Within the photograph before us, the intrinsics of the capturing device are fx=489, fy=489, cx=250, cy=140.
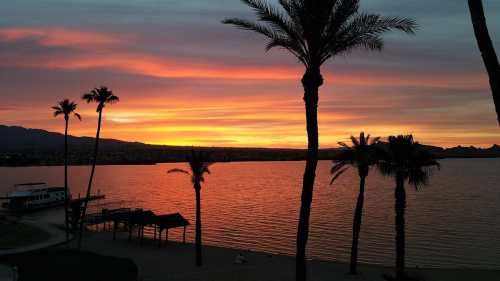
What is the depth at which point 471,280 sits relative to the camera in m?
36.1

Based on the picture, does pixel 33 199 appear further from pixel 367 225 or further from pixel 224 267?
pixel 224 267

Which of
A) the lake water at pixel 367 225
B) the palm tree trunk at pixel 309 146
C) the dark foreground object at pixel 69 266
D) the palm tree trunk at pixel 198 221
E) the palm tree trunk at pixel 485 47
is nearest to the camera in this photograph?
the palm tree trunk at pixel 485 47

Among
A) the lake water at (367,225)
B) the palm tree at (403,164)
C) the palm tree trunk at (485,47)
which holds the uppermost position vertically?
the palm tree trunk at (485,47)

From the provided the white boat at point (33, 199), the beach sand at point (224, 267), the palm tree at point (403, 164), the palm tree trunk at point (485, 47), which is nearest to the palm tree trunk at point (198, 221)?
the beach sand at point (224, 267)

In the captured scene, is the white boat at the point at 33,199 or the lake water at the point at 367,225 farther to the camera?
the white boat at the point at 33,199

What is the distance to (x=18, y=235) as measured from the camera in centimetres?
4491

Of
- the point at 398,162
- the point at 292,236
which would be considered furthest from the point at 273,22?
the point at 292,236

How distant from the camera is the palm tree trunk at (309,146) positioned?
17.3 m

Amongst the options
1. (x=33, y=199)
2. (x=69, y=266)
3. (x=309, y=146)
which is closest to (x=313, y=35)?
(x=309, y=146)

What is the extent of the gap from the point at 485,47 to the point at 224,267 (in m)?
29.7

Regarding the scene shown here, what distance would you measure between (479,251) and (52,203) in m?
71.7

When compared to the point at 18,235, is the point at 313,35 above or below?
above

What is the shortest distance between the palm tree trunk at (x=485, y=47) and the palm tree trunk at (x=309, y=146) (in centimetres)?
784

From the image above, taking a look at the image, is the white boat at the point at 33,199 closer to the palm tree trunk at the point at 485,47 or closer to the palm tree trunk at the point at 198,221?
the palm tree trunk at the point at 198,221
